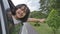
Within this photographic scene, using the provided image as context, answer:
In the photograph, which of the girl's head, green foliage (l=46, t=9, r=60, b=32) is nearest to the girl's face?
the girl's head

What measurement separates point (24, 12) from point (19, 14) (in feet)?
0.06

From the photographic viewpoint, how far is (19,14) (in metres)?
0.62

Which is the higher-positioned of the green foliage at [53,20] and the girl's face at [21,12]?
the girl's face at [21,12]

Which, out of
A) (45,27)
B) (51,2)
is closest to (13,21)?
(51,2)

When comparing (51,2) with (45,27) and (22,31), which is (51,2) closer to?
(45,27)

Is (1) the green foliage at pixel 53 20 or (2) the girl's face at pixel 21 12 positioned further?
(1) the green foliage at pixel 53 20

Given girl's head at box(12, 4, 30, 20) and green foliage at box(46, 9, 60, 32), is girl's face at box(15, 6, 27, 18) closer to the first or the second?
girl's head at box(12, 4, 30, 20)

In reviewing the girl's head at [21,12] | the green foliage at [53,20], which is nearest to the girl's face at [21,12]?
the girl's head at [21,12]

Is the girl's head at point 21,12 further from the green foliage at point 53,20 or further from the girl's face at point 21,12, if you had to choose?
the green foliage at point 53,20

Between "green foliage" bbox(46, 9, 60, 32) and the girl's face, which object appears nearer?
the girl's face

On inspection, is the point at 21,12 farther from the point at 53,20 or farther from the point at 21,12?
the point at 53,20

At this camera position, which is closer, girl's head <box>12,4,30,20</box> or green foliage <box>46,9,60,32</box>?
girl's head <box>12,4,30,20</box>

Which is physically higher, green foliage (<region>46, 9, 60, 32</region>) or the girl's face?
the girl's face

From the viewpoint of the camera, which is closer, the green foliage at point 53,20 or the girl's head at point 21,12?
the girl's head at point 21,12
